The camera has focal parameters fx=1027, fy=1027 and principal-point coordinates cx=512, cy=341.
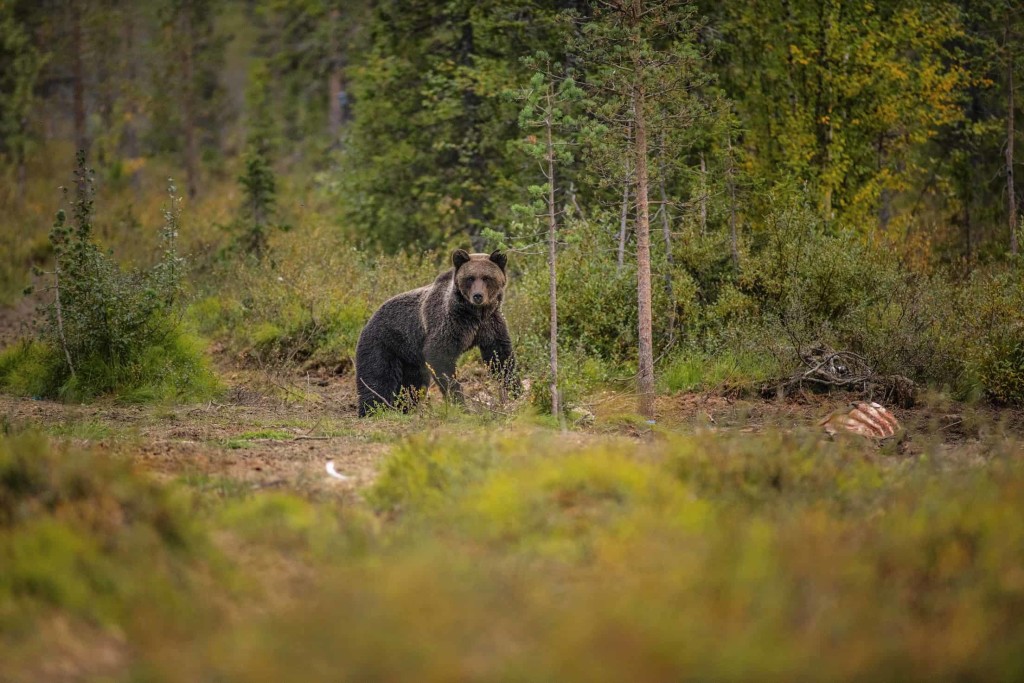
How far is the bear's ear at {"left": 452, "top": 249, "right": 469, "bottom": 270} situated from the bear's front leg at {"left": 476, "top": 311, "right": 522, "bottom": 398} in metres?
0.58

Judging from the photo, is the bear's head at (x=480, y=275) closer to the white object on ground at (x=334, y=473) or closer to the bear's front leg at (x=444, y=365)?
the bear's front leg at (x=444, y=365)

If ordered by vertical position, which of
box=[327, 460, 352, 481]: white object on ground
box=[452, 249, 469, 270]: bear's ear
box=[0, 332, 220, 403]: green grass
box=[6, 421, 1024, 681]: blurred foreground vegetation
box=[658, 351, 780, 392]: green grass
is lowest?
box=[658, 351, 780, 392]: green grass

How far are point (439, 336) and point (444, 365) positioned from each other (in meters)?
0.28

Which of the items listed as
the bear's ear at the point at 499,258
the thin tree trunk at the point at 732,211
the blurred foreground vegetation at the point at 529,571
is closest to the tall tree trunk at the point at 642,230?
the bear's ear at the point at 499,258

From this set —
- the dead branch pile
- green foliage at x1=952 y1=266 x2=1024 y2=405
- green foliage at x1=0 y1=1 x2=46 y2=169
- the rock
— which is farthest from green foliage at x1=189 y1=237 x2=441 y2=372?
green foliage at x1=0 y1=1 x2=46 y2=169

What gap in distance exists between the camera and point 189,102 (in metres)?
28.9

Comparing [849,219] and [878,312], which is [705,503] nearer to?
[878,312]

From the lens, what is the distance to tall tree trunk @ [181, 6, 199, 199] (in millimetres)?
28000

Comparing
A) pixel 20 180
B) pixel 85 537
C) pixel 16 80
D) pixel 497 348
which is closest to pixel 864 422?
pixel 497 348

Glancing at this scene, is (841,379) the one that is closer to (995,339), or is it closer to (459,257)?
(995,339)

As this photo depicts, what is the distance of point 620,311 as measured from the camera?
1158 centimetres

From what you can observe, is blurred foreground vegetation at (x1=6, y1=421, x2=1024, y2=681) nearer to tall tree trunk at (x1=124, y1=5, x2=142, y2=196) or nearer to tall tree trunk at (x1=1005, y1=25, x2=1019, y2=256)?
tall tree trunk at (x1=1005, y1=25, x2=1019, y2=256)

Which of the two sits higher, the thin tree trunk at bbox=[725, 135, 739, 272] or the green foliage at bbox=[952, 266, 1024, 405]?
the thin tree trunk at bbox=[725, 135, 739, 272]

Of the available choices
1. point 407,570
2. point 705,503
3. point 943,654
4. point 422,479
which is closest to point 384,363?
point 422,479
